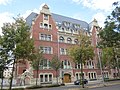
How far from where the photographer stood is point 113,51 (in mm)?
43031

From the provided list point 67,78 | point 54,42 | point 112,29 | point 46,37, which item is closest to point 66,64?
point 67,78

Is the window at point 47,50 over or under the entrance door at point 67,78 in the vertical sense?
over

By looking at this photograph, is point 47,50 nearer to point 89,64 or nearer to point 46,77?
point 46,77

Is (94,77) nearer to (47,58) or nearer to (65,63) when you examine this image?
(65,63)

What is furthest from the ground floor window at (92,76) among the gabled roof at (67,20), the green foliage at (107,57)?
the gabled roof at (67,20)

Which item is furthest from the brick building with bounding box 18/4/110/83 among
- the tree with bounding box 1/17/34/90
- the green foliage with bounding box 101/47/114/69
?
the tree with bounding box 1/17/34/90

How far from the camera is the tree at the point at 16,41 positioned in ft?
75.4

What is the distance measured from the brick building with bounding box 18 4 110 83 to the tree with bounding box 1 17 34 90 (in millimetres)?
19332

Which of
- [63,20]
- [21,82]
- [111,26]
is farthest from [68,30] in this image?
[111,26]

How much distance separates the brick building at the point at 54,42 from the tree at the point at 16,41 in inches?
761

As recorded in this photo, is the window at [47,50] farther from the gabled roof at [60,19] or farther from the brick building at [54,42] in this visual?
the gabled roof at [60,19]

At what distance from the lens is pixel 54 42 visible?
48.8m

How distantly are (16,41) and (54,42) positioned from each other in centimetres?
2586

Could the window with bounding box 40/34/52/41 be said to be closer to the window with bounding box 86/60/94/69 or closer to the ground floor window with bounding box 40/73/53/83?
the ground floor window with bounding box 40/73/53/83
